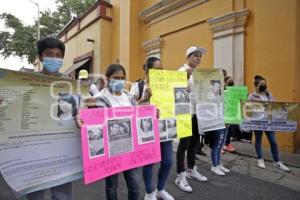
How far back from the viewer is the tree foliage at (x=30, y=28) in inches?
1221

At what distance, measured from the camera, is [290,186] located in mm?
4844

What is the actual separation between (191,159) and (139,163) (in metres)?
1.81

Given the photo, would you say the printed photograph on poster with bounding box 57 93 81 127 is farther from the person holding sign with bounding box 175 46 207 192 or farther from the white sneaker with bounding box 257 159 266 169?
the white sneaker with bounding box 257 159 266 169

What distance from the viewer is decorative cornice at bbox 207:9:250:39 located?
870 cm

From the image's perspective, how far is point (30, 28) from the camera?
1244 inches

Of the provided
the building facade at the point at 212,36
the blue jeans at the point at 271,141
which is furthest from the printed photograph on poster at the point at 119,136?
the building facade at the point at 212,36

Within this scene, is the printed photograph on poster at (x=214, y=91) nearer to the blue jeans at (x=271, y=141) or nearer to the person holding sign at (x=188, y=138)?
the person holding sign at (x=188, y=138)

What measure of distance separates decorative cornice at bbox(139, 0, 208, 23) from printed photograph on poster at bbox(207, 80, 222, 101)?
6.29 meters

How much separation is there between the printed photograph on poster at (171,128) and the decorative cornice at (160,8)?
7472 millimetres

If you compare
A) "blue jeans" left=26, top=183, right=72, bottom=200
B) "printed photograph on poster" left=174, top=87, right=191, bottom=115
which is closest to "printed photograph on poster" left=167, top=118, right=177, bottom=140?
"printed photograph on poster" left=174, top=87, right=191, bottom=115

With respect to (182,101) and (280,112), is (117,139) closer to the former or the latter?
(182,101)

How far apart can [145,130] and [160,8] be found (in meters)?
10.1

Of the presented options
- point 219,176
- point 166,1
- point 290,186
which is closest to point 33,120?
point 219,176

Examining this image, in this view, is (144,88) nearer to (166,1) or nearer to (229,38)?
(229,38)
